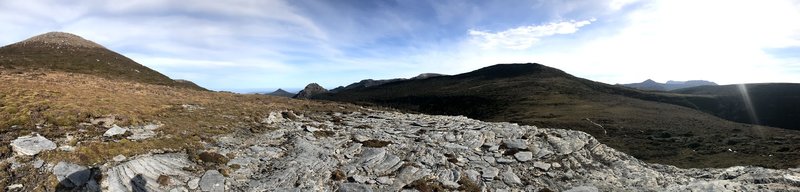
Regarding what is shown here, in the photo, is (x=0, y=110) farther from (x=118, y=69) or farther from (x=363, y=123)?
(x=118, y=69)

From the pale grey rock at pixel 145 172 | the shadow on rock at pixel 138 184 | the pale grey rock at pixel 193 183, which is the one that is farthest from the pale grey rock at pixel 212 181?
the shadow on rock at pixel 138 184

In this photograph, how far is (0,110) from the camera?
22.3 meters

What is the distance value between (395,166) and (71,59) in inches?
3609

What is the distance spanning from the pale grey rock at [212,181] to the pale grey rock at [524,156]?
693 inches

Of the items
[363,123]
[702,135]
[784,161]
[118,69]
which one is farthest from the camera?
[118,69]

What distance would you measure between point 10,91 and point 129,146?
12.9 metres

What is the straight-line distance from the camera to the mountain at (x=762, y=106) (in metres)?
141

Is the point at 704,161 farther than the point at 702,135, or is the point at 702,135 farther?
the point at 702,135

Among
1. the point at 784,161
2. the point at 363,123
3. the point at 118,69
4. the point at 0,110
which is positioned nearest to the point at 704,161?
the point at 784,161

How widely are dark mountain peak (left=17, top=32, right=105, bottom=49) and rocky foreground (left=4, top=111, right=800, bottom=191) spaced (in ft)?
326

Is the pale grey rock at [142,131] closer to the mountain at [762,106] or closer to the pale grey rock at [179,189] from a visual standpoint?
the pale grey rock at [179,189]

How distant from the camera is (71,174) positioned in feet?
56.1

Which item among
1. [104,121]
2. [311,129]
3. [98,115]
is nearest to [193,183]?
[104,121]

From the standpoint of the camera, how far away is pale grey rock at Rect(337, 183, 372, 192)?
20.7m
